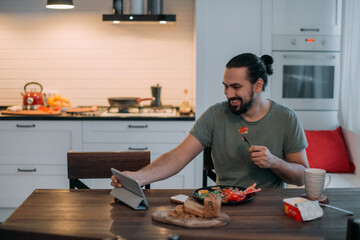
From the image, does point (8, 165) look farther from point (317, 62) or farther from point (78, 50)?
point (317, 62)

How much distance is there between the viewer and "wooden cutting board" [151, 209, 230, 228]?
1.50 m

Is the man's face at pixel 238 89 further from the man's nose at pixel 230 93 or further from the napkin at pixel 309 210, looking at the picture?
the napkin at pixel 309 210

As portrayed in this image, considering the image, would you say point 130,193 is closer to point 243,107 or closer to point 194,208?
point 194,208

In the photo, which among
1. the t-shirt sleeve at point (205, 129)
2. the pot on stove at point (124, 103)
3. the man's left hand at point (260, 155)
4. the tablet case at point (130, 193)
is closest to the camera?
the tablet case at point (130, 193)

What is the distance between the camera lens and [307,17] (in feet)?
12.1

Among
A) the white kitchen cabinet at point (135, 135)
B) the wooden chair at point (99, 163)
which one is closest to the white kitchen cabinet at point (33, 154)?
the white kitchen cabinet at point (135, 135)

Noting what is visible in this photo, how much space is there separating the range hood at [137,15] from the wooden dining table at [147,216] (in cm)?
235

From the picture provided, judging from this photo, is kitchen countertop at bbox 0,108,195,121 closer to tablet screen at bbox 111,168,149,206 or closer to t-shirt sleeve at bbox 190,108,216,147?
t-shirt sleeve at bbox 190,108,216,147

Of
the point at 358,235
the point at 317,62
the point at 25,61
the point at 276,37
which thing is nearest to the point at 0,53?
the point at 25,61

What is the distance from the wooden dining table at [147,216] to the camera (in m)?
1.46

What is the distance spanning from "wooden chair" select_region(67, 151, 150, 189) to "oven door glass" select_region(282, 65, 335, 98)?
196cm

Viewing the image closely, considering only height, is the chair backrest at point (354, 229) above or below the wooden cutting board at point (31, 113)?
below

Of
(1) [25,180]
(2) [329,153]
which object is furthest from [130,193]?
(1) [25,180]

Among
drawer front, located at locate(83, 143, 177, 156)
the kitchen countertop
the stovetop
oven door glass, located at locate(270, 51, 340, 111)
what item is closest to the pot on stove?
the stovetop
